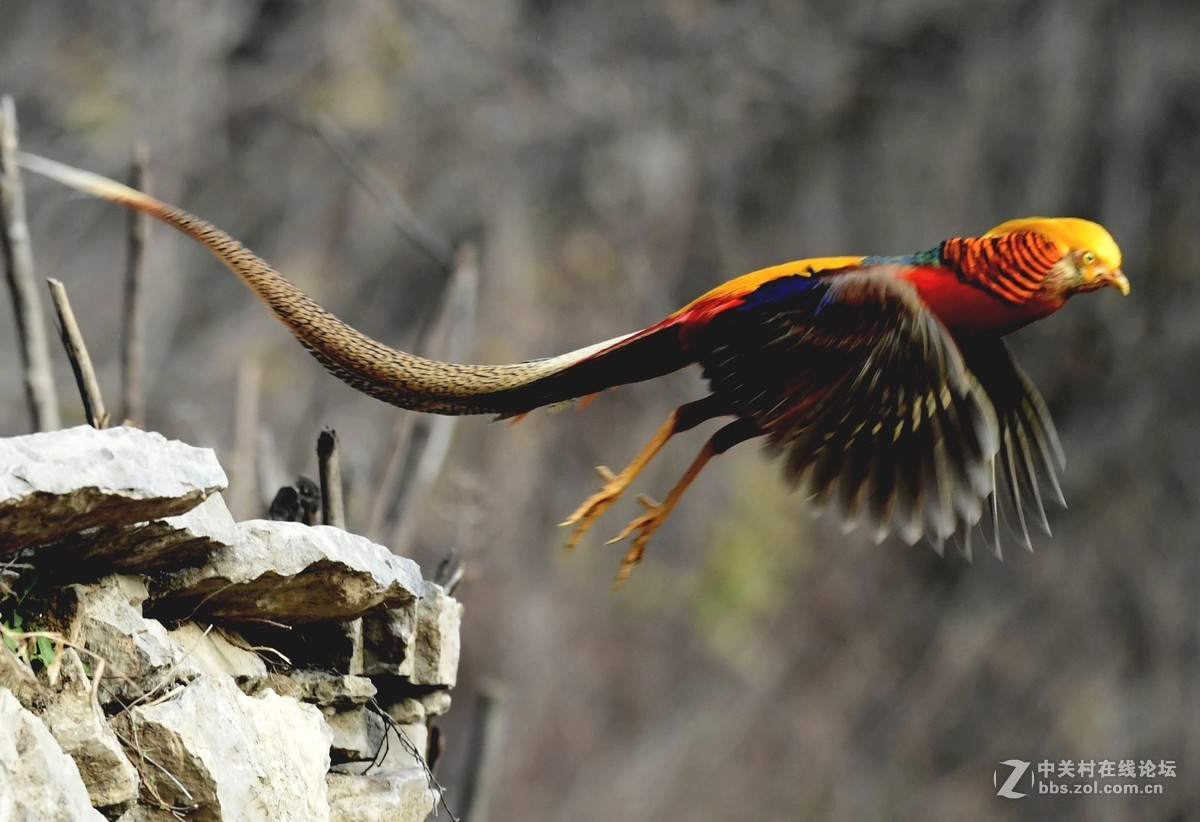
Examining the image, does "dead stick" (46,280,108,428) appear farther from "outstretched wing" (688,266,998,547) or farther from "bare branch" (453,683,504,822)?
"bare branch" (453,683,504,822)

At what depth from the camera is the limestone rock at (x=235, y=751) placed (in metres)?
2.66

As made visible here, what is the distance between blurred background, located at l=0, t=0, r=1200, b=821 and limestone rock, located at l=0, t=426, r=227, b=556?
9153 mm

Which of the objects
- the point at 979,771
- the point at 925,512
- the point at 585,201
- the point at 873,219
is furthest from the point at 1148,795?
the point at 925,512

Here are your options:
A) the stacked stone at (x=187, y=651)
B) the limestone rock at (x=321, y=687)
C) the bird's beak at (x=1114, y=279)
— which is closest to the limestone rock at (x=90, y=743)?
→ the stacked stone at (x=187, y=651)

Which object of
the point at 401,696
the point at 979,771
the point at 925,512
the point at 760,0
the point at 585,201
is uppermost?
the point at 760,0

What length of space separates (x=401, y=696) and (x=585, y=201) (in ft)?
32.6

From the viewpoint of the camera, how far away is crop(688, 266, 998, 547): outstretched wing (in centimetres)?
336

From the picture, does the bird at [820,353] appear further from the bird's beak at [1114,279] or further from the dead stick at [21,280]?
the dead stick at [21,280]

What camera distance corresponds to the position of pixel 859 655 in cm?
1345

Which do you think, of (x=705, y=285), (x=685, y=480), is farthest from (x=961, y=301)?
(x=705, y=285)

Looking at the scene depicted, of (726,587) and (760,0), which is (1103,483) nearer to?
(726,587)

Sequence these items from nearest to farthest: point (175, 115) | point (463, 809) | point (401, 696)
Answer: point (401, 696) < point (463, 809) < point (175, 115)

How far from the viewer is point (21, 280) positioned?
15.3 ft

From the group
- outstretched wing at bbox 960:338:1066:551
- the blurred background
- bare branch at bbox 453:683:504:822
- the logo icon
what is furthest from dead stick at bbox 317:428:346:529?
the logo icon
